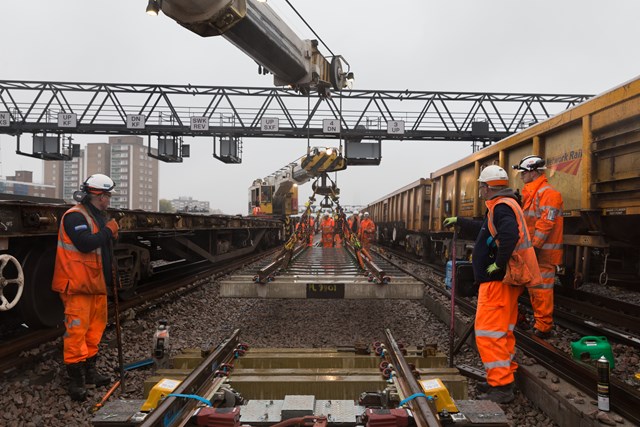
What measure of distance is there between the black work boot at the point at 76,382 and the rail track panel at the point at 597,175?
5.64 metres

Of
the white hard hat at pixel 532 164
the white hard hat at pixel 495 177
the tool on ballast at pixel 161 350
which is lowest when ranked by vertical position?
the tool on ballast at pixel 161 350

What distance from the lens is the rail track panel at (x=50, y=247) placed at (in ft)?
12.8

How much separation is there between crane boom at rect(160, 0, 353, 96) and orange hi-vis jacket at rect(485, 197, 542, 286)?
2.63 m

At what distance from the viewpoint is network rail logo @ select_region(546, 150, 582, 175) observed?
557 centimetres

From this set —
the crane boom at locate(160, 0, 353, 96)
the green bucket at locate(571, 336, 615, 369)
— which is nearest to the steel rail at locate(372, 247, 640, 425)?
the green bucket at locate(571, 336, 615, 369)

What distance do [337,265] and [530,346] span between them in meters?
3.65

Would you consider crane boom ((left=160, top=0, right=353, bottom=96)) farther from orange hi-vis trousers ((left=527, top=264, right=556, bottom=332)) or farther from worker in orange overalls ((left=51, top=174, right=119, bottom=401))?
orange hi-vis trousers ((left=527, top=264, right=556, bottom=332))

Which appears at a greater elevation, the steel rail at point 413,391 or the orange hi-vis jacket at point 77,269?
the orange hi-vis jacket at point 77,269

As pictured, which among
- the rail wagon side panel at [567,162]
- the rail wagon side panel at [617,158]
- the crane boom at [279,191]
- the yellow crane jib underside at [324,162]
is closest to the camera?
the rail wagon side panel at [617,158]

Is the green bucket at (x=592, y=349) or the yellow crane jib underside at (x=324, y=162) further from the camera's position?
the yellow crane jib underside at (x=324, y=162)

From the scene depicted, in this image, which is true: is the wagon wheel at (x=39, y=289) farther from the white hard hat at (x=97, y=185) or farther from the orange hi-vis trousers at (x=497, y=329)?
the orange hi-vis trousers at (x=497, y=329)

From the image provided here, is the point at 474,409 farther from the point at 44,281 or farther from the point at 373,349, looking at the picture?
the point at 44,281

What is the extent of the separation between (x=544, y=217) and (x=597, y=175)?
3.45 ft

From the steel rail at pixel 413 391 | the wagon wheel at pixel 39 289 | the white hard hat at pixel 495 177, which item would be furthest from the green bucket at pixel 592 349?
the wagon wheel at pixel 39 289
